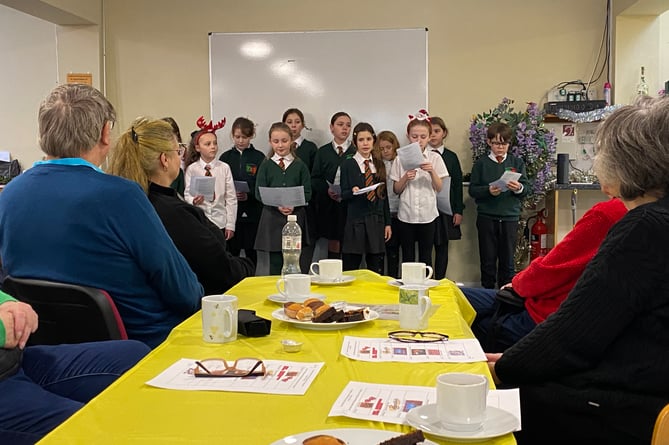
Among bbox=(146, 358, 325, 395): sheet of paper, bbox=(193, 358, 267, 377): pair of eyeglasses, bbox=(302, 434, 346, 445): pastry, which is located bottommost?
bbox=(146, 358, 325, 395): sheet of paper

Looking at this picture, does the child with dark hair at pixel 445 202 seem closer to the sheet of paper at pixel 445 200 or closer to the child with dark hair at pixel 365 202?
the sheet of paper at pixel 445 200

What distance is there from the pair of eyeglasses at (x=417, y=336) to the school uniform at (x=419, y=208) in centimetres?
387

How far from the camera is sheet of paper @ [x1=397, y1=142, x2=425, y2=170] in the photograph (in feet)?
16.8

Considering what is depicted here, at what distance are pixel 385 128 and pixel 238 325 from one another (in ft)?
16.1

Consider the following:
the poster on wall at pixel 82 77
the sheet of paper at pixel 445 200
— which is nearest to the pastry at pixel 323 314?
the sheet of paper at pixel 445 200

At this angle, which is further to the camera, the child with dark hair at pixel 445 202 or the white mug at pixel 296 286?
the child with dark hair at pixel 445 202

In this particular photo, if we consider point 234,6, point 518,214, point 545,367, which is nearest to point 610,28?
point 518,214

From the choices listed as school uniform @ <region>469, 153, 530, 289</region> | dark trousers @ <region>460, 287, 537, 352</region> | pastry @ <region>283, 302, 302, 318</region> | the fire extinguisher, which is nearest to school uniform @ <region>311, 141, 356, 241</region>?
school uniform @ <region>469, 153, 530, 289</region>

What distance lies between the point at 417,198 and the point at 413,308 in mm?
3843

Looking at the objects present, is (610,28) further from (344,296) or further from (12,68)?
(12,68)

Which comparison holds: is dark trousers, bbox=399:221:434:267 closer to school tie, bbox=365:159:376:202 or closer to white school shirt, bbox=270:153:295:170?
school tie, bbox=365:159:376:202

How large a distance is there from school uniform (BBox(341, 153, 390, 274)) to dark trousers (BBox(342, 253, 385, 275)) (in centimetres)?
3

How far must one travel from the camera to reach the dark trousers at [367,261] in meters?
5.54

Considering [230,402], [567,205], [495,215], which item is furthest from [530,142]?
[230,402]
